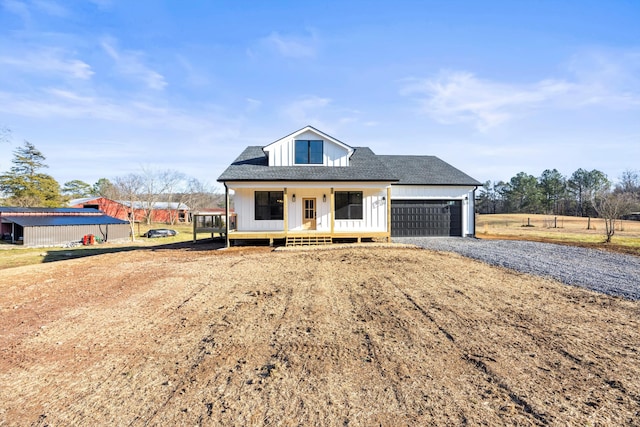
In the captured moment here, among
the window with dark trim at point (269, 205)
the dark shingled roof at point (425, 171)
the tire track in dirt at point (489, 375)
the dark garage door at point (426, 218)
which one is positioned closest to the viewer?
the tire track in dirt at point (489, 375)

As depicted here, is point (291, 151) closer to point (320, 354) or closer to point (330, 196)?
point (330, 196)

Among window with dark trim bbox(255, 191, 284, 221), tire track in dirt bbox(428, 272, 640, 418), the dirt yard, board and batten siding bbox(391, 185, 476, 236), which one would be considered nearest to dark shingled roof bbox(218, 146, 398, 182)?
window with dark trim bbox(255, 191, 284, 221)

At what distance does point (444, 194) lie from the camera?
17.8 meters

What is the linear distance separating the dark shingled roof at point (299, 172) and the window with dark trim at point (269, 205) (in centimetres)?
113

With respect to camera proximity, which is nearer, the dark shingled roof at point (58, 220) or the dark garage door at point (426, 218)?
the dark garage door at point (426, 218)

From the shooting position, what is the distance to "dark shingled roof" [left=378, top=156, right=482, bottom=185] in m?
17.9

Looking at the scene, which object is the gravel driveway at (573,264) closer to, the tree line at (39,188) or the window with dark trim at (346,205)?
the window with dark trim at (346,205)

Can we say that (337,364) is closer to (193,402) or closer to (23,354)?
(193,402)

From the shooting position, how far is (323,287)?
24.2ft

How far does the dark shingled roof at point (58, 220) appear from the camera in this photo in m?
26.4

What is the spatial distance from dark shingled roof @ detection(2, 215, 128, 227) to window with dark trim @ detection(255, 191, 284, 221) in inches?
931

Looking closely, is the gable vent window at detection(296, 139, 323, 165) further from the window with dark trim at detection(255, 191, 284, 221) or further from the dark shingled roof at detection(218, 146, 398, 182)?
the window with dark trim at detection(255, 191, 284, 221)

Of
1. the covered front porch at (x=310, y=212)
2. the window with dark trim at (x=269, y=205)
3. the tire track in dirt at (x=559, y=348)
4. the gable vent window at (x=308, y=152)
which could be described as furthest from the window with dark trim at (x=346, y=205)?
the tire track in dirt at (x=559, y=348)

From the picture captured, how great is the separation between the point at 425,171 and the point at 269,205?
405 inches
